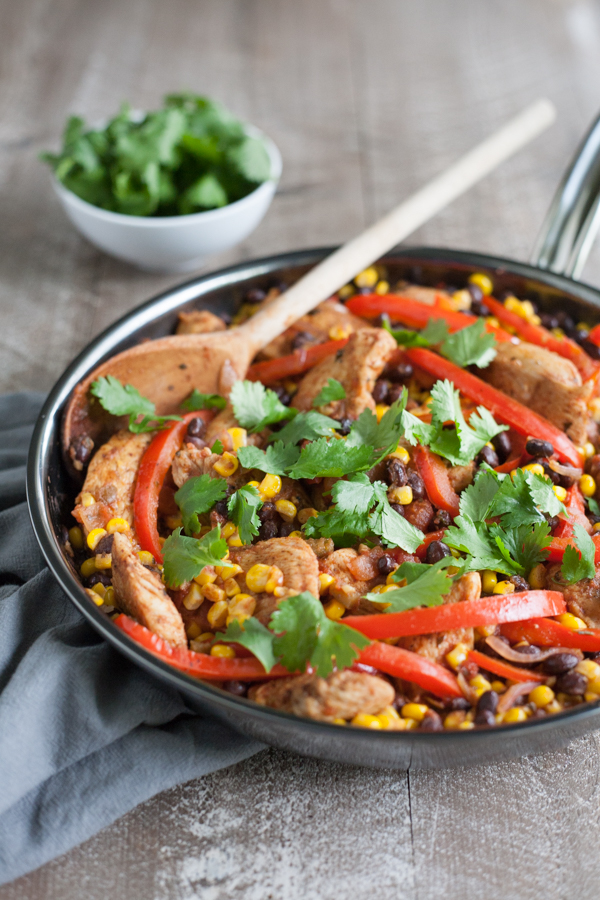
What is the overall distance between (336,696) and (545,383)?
→ 2.19 meters

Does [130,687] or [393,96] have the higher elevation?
[393,96]

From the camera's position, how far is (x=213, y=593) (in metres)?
3.52

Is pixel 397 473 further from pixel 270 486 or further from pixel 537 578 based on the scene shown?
pixel 537 578

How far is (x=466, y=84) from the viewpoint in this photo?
8.61 metres

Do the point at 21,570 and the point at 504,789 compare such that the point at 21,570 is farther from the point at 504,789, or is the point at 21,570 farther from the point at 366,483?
the point at 504,789

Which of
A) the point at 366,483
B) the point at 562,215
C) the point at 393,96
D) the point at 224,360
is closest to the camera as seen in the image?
the point at 366,483

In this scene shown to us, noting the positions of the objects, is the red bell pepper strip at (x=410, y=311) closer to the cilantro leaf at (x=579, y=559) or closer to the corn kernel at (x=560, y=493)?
the corn kernel at (x=560, y=493)

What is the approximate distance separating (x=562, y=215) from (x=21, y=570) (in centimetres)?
386

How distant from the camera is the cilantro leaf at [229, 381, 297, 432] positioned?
4.19 m

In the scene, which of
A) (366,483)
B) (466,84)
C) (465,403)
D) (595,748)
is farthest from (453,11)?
(595,748)

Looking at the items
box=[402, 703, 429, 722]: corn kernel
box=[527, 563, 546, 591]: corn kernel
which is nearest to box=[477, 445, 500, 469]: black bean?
box=[527, 563, 546, 591]: corn kernel

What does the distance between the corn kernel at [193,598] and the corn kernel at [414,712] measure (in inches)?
39.5

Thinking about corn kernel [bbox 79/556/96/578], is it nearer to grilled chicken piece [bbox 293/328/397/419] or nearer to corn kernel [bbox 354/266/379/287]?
grilled chicken piece [bbox 293/328/397/419]

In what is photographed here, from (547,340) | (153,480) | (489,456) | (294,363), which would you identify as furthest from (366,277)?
(153,480)
